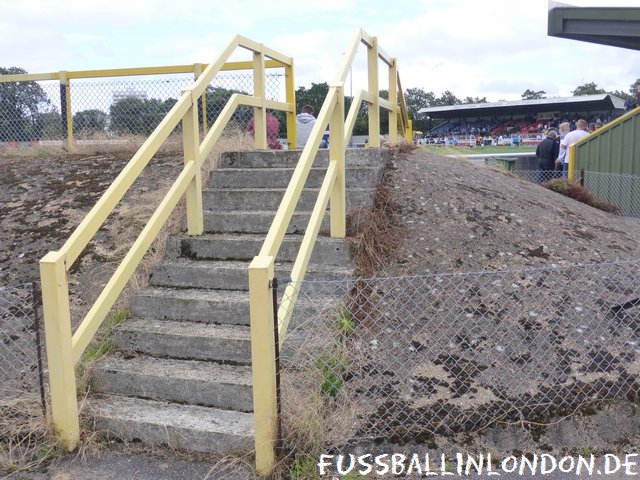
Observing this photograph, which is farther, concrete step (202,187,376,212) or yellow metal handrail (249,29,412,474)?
concrete step (202,187,376,212)

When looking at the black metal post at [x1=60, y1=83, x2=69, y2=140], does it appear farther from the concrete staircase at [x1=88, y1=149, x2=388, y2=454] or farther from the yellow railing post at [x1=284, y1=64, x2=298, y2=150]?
the concrete staircase at [x1=88, y1=149, x2=388, y2=454]

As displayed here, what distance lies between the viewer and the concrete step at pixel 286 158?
5816 millimetres

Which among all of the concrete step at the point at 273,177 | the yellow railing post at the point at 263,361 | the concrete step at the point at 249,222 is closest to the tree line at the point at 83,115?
the concrete step at the point at 273,177

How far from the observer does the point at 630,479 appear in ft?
10.5

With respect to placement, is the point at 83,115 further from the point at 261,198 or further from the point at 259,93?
the point at 261,198

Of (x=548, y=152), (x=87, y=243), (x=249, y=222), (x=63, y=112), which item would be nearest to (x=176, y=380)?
(x=87, y=243)

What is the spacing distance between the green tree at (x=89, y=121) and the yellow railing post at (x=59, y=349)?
5705mm

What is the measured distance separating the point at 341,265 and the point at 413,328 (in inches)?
31.5

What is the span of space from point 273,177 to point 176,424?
266 centimetres

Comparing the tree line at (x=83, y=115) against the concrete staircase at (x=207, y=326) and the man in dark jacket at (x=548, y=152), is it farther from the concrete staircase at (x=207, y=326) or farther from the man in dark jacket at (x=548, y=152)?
the man in dark jacket at (x=548, y=152)

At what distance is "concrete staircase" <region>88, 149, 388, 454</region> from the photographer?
3.64 m

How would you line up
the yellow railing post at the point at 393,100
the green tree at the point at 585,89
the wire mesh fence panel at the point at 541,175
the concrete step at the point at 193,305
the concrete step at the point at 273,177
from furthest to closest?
the green tree at the point at 585,89
the wire mesh fence panel at the point at 541,175
the yellow railing post at the point at 393,100
the concrete step at the point at 273,177
the concrete step at the point at 193,305

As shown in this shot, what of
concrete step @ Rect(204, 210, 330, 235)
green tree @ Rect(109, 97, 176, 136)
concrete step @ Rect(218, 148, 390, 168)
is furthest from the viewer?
green tree @ Rect(109, 97, 176, 136)

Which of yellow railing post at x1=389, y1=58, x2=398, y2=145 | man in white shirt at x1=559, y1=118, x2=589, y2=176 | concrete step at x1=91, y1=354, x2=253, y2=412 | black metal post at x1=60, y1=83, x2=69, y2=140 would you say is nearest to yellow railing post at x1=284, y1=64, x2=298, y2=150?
yellow railing post at x1=389, y1=58, x2=398, y2=145
